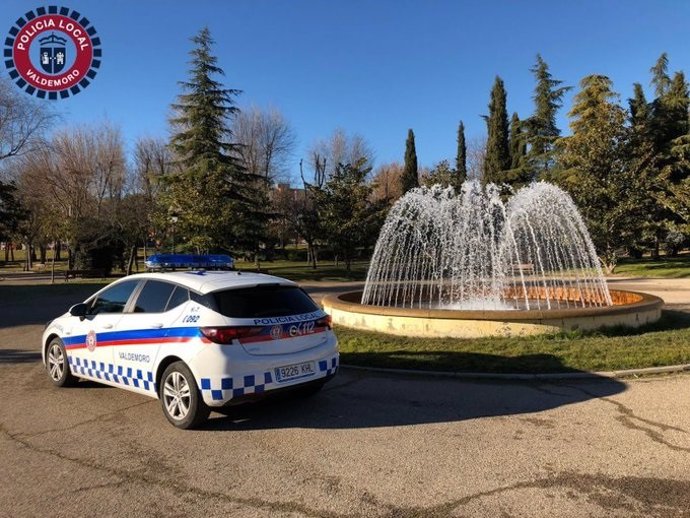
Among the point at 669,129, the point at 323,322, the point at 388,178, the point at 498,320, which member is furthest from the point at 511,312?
the point at 388,178

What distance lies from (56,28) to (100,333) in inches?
600

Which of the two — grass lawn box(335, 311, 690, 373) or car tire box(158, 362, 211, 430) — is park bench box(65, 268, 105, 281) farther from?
car tire box(158, 362, 211, 430)

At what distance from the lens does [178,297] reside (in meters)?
5.90

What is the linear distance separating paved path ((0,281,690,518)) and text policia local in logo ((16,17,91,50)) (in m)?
14.8

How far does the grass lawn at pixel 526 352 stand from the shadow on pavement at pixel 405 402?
0.54 m

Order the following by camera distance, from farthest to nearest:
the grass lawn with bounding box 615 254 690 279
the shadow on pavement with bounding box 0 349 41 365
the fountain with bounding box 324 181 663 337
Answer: the grass lawn with bounding box 615 254 690 279
the fountain with bounding box 324 181 663 337
the shadow on pavement with bounding box 0 349 41 365

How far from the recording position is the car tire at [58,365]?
7.26m

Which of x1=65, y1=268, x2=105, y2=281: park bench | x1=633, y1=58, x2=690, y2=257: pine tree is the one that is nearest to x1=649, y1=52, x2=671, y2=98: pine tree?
x1=633, y1=58, x2=690, y2=257: pine tree

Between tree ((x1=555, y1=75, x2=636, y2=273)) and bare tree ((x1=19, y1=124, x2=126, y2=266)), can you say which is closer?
tree ((x1=555, y1=75, x2=636, y2=273))

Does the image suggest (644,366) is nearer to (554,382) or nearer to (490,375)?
(554,382)

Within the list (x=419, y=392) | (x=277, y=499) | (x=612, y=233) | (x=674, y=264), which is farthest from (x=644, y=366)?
(x=674, y=264)

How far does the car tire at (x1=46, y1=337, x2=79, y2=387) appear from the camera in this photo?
23.8ft

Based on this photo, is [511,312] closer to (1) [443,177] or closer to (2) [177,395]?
(2) [177,395]

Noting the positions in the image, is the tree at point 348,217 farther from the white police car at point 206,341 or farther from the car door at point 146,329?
the car door at point 146,329
